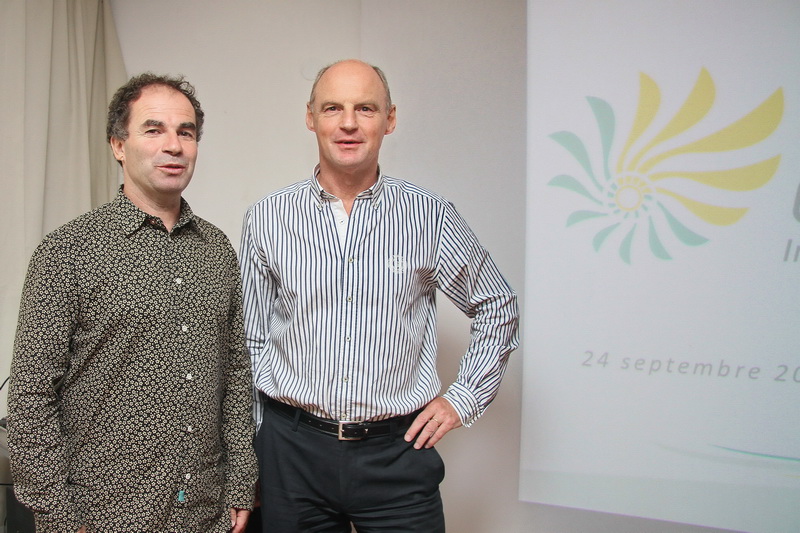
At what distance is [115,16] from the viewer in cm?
290

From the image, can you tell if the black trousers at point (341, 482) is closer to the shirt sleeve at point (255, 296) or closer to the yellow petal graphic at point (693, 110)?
the shirt sleeve at point (255, 296)

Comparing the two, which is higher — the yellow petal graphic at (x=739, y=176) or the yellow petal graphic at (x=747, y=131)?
the yellow petal graphic at (x=747, y=131)

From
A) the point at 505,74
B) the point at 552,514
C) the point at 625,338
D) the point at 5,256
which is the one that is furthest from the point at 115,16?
the point at 552,514

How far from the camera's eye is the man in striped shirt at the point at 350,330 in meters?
1.62

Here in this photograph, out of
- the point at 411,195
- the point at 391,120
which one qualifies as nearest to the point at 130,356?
the point at 411,195

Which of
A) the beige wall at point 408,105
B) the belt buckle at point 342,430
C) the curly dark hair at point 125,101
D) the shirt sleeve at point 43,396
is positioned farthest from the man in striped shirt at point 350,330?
the beige wall at point 408,105

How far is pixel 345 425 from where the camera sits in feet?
5.28

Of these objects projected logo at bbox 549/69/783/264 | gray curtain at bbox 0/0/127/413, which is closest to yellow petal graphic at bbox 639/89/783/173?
projected logo at bbox 549/69/783/264

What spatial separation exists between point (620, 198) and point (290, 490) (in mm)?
1320

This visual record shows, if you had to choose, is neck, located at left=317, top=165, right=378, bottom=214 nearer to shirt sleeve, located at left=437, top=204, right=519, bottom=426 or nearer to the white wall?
shirt sleeve, located at left=437, top=204, right=519, bottom=426

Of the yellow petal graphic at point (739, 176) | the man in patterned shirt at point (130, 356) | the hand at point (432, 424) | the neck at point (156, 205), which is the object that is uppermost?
the yellow petal graphic at point (739, 176)

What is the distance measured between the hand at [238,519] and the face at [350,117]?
861mm

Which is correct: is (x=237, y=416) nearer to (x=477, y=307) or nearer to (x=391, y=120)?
(x=477, y=307)

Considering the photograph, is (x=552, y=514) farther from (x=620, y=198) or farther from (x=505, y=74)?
(x=505, y=74)
